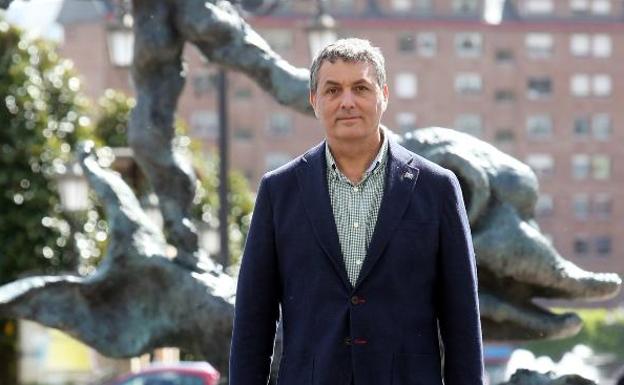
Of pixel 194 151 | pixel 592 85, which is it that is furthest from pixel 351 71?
pixel 592 85

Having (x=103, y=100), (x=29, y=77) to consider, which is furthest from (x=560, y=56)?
(x=29, y=77)

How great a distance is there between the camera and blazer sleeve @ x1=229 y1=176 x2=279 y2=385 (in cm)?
512

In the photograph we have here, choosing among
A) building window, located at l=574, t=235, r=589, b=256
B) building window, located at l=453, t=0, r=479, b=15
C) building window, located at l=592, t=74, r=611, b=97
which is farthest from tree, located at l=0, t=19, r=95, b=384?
building window, located at l=592, t=74, r=611, b=97

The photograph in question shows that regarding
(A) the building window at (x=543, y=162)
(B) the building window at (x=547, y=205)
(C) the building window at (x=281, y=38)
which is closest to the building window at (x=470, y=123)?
(A) the building window at (x=543, y=162)

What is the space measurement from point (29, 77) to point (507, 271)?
71.0 ft

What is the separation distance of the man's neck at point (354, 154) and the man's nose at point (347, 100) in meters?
0.11

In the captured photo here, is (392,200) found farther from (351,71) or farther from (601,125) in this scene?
(601,125)

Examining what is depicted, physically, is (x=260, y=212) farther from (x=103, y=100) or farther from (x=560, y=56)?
(x=560, y=56)

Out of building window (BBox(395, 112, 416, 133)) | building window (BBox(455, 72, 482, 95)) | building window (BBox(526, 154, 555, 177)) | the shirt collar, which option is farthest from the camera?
building window (BBox(455, 72, 482, 95))

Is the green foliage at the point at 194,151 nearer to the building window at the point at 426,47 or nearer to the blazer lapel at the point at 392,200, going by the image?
the blazer lapel at the point at 392,200

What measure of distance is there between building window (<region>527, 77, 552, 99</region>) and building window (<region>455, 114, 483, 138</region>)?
131 inches

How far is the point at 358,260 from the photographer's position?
5012 millimetres

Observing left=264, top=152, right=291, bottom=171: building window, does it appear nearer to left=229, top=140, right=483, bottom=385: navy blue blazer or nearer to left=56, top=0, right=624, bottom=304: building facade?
left=56, top=0, right=624, bottom=304: building facade

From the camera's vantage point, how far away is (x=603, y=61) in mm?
109000
